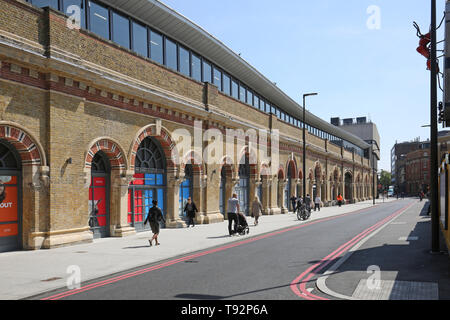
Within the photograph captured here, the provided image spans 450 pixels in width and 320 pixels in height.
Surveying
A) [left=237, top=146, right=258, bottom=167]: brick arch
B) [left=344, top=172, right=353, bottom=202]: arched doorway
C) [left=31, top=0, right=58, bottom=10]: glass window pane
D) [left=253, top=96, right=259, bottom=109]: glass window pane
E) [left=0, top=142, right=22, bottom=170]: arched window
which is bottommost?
[left=344, top=172, right=353, bottom=202]: arched doorway

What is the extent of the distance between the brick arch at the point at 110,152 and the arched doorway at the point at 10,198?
94.4 inches

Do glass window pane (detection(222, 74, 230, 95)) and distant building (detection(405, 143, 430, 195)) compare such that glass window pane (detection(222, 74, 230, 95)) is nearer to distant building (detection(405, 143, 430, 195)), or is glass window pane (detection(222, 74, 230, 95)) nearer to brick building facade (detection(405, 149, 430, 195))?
distant building (detection(405, 143, 430, 195))

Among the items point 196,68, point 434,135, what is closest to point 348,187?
point 196,68

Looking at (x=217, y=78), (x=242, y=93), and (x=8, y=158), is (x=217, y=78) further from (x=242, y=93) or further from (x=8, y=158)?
(x=8, y=158)

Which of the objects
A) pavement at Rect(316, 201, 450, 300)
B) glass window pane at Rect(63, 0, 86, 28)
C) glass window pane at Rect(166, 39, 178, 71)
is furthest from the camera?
glass window pane at Rect(166, 39, 178, 71)

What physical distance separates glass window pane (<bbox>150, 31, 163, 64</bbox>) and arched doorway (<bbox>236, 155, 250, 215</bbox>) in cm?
1083

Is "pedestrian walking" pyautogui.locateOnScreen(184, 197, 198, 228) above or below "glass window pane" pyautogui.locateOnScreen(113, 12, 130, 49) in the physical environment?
below

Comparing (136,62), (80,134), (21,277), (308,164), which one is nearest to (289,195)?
(308,164)

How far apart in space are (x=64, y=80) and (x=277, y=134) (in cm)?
2210

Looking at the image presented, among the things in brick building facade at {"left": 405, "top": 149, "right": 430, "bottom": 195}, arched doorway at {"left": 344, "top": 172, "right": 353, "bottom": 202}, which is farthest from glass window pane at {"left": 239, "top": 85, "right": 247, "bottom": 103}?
brick building facade at {"left": 405, "top": 149, "right": 430, "bottom": 195}

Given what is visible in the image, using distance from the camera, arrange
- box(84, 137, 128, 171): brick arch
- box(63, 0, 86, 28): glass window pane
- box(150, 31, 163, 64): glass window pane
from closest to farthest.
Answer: box(84, 137, 128, 171): brick arch < box(63, 0, 86, 28): glass window pane < box(150, 31, 163, 64): glass window pane

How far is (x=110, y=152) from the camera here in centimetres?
1703

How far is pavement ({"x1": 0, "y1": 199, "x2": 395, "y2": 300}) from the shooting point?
28.7 feet
